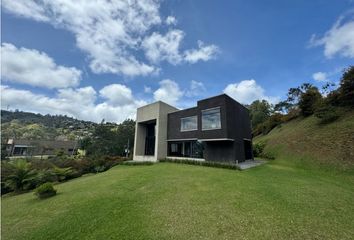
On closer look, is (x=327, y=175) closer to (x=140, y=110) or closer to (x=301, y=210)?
(x=301, y=210)

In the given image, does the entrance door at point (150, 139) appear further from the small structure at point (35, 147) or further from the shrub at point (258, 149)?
the small structure at point (35, 147)

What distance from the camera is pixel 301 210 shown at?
576 cm

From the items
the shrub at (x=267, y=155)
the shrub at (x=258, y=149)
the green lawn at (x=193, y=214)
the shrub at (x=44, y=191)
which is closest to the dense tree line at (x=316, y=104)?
the shrub at (x=267, y=155)

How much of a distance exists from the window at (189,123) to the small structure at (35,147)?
38.2m

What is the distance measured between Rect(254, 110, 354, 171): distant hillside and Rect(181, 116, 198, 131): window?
1051 centimetres

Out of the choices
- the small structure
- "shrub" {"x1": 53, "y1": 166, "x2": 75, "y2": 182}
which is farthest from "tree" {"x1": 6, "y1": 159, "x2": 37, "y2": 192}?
the small structure

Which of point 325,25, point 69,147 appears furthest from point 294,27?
point 69,147

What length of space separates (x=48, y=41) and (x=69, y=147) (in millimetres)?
56559

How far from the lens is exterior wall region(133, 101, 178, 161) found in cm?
2150

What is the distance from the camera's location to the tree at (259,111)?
43.1 metres

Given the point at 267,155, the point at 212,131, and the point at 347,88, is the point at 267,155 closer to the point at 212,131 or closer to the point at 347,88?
the point at 212,131

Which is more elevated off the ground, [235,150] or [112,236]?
[235,150]

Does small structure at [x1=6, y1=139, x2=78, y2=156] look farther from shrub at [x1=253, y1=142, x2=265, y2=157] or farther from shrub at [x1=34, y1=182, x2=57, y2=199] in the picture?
shrub at [x1=253, y1=142, x2=265, y2=157]

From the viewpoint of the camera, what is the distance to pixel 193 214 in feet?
18.2
